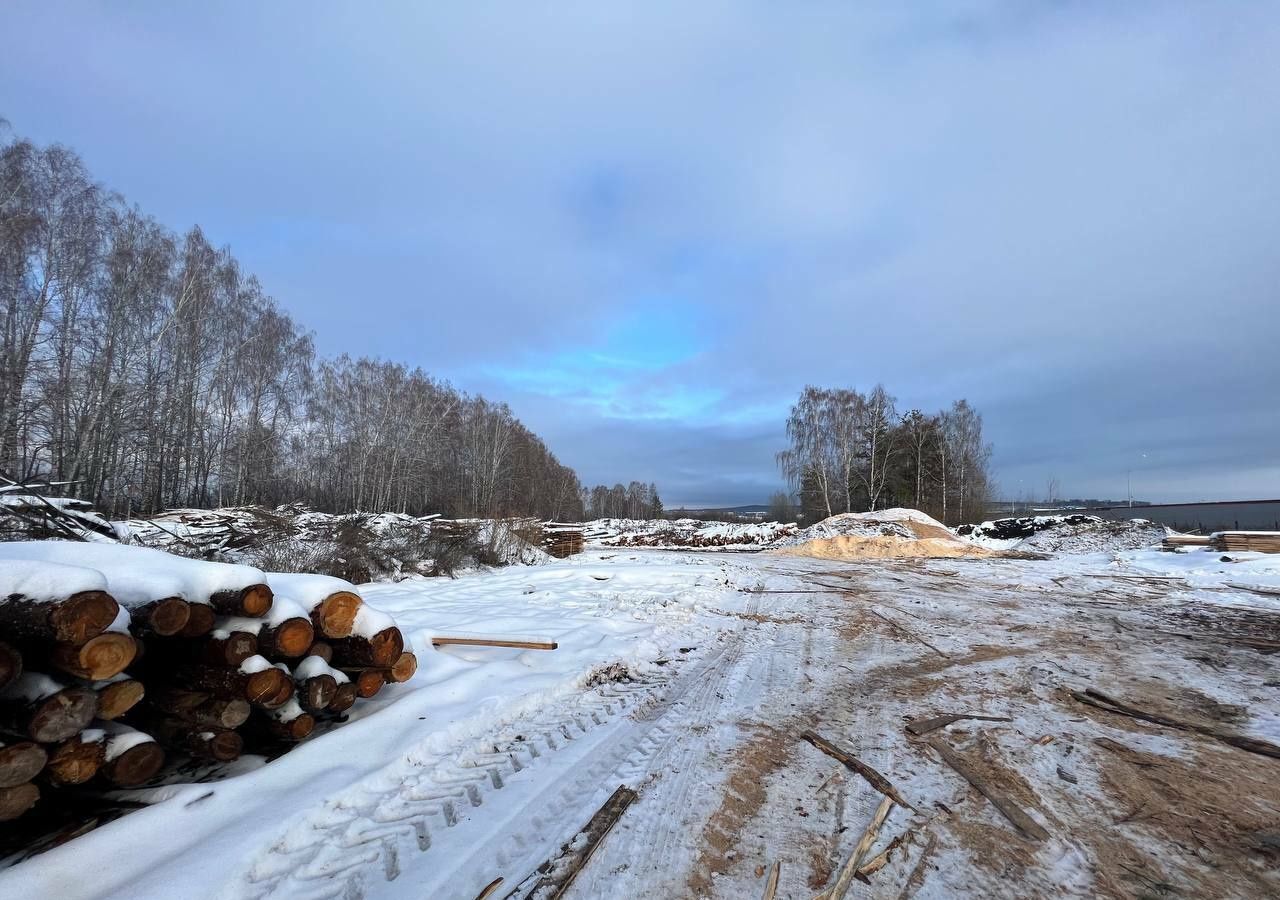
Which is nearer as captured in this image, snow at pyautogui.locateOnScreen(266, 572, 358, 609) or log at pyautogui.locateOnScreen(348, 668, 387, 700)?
snow at pyautogui.locateOnScreen(266, 572, 358, 609)

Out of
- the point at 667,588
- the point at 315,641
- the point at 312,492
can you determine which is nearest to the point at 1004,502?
the point at 667,588

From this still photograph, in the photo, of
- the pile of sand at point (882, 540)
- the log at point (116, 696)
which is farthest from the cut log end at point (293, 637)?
the pile of sand at point (882, 540)

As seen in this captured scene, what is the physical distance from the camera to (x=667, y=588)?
11.5 m

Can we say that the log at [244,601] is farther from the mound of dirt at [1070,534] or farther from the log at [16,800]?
the mound of dirt at [1070,534]

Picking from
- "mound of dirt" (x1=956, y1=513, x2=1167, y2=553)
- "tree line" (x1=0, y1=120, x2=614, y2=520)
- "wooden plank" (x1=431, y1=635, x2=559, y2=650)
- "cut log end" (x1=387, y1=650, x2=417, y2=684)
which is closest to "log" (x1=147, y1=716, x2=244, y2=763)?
"cut log end" (x1=387, y1=650, x2=417, y2=684)

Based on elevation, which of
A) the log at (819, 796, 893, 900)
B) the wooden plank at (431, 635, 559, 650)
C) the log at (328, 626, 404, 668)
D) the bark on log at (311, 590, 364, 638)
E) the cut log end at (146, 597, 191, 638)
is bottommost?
the log at (819, 796, 893, 900)

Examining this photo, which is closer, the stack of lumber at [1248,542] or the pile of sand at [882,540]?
the stack of lumber at [1248,542]

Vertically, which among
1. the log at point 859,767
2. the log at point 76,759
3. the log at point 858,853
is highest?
the log at point 76,759

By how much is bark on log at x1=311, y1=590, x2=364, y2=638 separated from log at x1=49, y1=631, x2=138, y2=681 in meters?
1.17

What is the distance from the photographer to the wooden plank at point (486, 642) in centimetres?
586

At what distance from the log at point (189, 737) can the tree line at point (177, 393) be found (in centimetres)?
1334

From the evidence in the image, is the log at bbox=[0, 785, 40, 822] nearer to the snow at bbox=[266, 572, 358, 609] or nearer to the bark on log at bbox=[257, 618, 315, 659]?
the bark on log at bbox=[257, 618, 315, 659]

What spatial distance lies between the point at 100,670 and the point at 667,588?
946 cm

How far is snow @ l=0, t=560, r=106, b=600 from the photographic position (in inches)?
102
